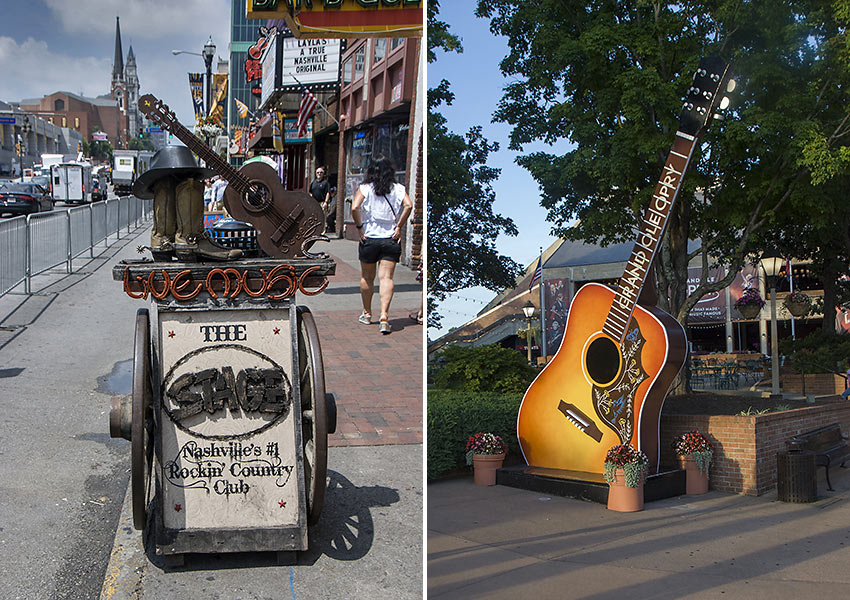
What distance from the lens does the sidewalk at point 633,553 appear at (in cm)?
333

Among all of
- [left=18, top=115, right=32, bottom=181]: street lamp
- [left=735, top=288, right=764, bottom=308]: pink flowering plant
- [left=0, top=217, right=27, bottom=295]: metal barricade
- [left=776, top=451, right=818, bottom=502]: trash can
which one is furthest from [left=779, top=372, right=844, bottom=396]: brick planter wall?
[left=18, top=115, right=32, bottom=181]: street lamp

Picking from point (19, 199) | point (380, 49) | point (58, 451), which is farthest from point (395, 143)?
point (19, 199)

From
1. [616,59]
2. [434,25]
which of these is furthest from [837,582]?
[616,59]

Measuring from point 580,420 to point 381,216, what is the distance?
2.69 m

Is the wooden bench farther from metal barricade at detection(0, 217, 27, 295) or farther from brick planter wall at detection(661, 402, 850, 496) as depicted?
metal barricade at detection(0, 217, 27, 295)

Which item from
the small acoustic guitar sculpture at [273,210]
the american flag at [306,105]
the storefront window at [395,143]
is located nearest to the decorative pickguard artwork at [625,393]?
the small acoustic guitar sculpture at [273,210]

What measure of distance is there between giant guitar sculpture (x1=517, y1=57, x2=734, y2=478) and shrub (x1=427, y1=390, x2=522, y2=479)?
0.23 meters

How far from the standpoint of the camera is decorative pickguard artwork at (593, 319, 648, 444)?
22.7ft

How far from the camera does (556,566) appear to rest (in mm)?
3592

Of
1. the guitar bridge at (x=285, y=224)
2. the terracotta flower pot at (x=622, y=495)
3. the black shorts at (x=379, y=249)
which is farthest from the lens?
the black shorts at (x=379, y=249)

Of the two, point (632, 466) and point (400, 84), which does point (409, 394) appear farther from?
point (400, 84)

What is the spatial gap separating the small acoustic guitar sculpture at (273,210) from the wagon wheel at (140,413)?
9.34 feet

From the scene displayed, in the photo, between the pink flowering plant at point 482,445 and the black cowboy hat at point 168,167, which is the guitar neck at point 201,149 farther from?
the pink flowering plant at point 482,445

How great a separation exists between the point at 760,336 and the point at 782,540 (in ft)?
36.4
